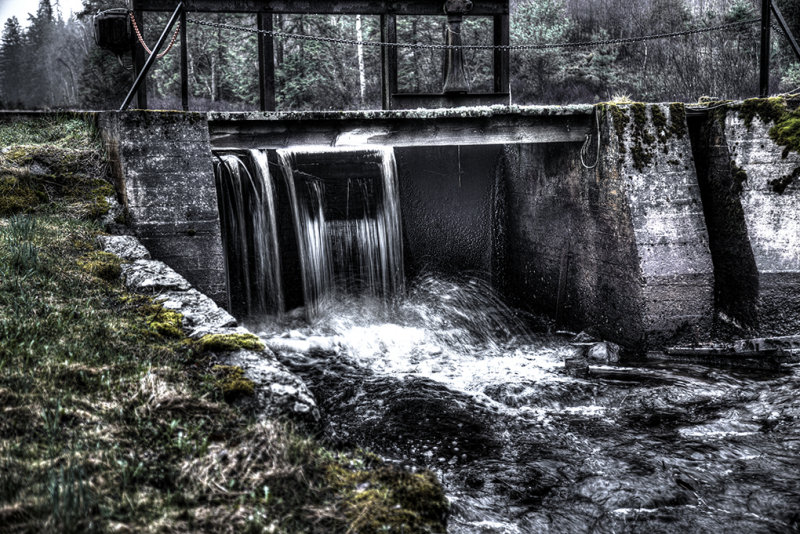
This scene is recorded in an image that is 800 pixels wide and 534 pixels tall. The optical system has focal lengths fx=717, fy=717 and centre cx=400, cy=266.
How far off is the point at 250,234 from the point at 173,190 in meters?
1.96

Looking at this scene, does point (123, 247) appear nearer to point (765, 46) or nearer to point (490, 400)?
point (490, 400)

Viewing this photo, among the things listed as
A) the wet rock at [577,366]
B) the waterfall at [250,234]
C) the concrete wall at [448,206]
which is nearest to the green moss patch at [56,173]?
the waterfall at [250,234]

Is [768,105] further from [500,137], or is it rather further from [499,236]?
[499,236]

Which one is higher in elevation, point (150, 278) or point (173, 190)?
point (173, 190)

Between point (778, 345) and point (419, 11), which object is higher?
point (419, 11)

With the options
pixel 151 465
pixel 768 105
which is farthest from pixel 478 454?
pixel 768 105

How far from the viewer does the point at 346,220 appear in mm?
11320

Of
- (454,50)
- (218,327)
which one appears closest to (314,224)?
(454,50)

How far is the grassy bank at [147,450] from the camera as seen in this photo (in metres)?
2.79

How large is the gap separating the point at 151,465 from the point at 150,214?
5528 mm

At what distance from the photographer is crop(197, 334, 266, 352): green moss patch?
4.54m

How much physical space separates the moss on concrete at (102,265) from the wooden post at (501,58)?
720cm

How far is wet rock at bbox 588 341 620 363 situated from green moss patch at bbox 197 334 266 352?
550 centimetres

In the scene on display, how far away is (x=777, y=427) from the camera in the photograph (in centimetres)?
656
